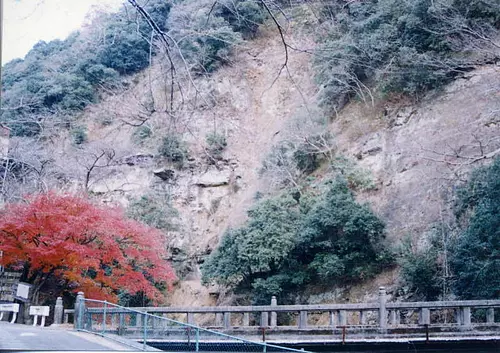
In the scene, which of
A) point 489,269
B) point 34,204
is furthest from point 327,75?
point 34,204

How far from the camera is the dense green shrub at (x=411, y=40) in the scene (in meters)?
12.2

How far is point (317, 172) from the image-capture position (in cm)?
1399

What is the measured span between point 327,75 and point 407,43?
241 centimetres

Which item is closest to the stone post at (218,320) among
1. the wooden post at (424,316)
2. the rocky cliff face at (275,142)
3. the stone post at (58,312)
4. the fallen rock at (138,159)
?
the rocky cliff face at (275,142)

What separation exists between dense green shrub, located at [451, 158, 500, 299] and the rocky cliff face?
136 cm

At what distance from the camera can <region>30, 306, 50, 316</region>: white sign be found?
9539 mm

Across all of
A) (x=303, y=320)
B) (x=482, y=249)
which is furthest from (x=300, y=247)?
(x=482, y=249)

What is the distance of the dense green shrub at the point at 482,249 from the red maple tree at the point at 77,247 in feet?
18.7

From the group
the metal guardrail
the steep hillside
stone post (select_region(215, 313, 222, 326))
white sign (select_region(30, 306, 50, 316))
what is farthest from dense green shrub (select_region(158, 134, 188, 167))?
the metal guardrail

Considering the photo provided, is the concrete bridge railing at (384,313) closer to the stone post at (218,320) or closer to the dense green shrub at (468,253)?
the dense green shrub at (468,253)

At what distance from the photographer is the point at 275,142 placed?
14266mm

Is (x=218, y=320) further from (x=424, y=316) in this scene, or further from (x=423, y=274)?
(x=424, y=316)

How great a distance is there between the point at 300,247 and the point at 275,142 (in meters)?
3.70

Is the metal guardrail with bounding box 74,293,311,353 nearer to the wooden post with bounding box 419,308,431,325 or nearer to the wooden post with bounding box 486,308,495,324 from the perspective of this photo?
the wooden post with bounding box 419,308,431,325
